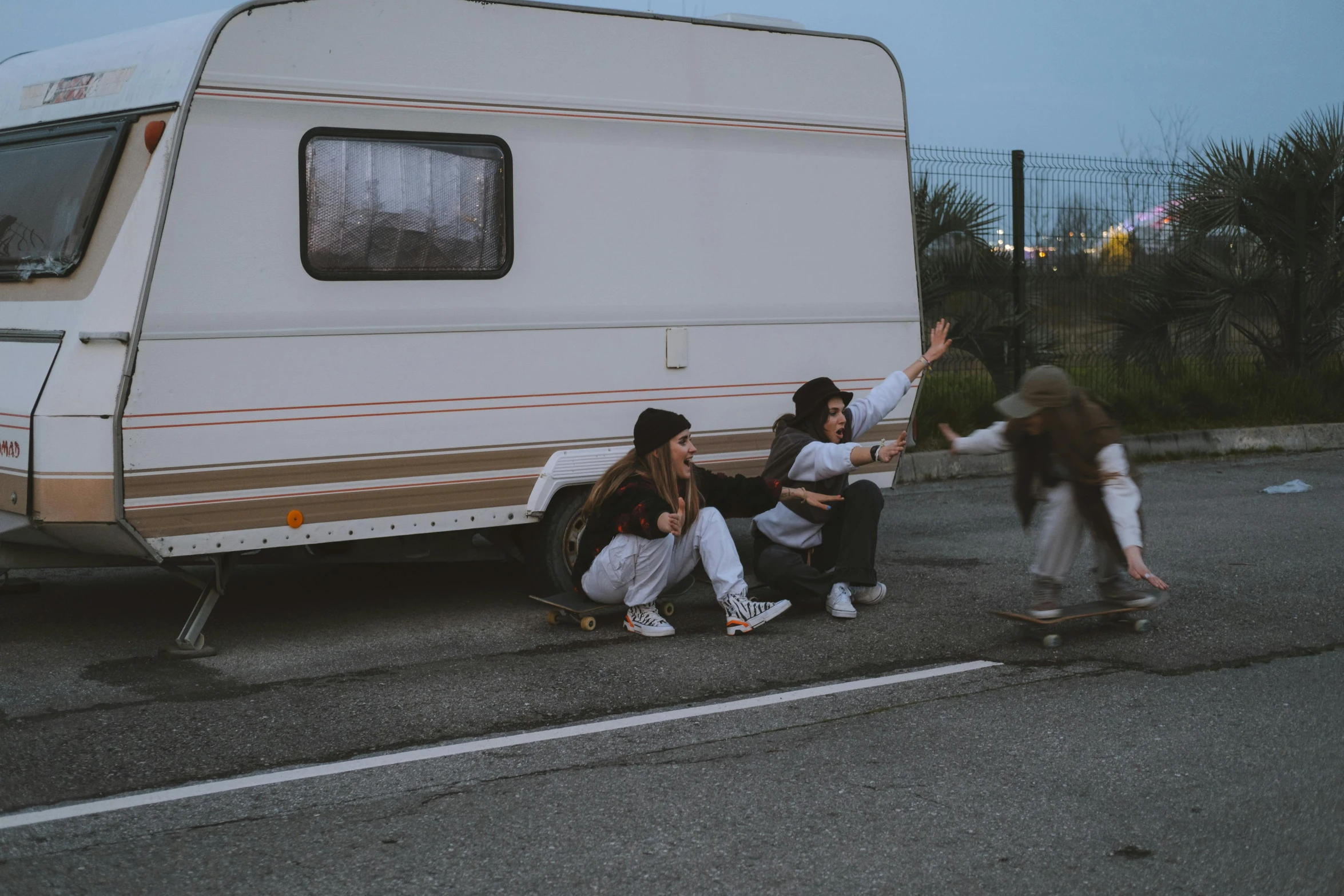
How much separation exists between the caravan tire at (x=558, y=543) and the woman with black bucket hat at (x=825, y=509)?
0.98 metres

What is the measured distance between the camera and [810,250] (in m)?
7.99

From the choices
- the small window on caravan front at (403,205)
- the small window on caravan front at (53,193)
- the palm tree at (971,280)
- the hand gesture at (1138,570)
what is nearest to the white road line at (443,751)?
the hand gesture at (1138,570)

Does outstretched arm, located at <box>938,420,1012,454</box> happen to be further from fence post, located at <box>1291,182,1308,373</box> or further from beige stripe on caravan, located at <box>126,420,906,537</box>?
fence post, located at <box>1291,182,1308,373</box>

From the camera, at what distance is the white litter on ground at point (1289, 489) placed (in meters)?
11.1

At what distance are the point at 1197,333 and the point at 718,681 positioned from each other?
31.8 ft

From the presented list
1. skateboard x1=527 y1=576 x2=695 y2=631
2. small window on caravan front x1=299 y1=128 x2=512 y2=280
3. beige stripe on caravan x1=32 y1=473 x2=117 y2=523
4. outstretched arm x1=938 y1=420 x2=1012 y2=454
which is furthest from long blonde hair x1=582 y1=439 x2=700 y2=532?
beige stripe on caravan x1=32 y1=473 x2=117 y2=523

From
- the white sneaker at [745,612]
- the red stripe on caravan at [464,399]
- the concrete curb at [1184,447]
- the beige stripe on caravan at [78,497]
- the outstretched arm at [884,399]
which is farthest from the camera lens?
the concrete curb at [1184,447]

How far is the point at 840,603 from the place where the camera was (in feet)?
23.4

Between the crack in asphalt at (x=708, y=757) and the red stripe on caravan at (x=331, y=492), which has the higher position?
the red stripe on caravan at (x=331, y=492)

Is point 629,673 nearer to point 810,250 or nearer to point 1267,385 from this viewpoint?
point 810,250

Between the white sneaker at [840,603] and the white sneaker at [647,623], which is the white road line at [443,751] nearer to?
the white sneaker at [840,603]

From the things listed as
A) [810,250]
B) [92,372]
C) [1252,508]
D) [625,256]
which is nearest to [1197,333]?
[1252,508]

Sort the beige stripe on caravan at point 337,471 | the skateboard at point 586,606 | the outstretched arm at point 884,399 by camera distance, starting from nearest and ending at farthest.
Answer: the beige stripe on caravan at point 337,471 → the skateboard at point 586,606 → the outstretched arm at point 884,399

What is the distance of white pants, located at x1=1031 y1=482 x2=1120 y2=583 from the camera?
6504 millimetres
